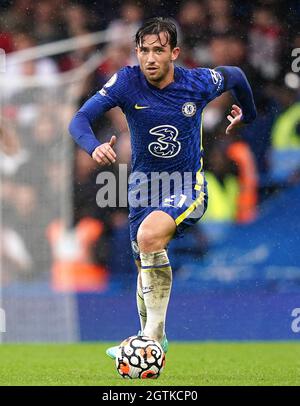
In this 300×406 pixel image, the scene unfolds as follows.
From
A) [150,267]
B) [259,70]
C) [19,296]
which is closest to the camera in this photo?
[150,267]

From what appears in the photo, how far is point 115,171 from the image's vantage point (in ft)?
37.9

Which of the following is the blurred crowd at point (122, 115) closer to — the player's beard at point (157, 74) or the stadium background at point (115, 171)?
the stadium background at point (115, 171)

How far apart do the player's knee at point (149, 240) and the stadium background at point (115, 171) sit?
4.28 meters

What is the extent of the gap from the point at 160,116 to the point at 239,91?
792 mm

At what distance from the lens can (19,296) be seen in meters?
11.0

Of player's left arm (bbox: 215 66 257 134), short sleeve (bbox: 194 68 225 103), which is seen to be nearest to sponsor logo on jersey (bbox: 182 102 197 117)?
short sleeve (bbox: 194 68 225 103)

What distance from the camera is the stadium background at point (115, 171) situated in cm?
1100

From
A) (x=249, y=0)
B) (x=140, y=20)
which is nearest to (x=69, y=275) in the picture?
(x=140, y=20)

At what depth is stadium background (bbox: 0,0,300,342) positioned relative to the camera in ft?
36.1

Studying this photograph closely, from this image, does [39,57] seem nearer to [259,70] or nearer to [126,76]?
[259,70]

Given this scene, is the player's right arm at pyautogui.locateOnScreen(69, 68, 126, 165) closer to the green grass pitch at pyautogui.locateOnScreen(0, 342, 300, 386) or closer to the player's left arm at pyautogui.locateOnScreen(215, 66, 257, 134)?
the player's left arm at pyautogui.locateOnScreen(215, 66, 257, 134)

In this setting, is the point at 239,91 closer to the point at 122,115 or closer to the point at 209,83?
the point at 209,83

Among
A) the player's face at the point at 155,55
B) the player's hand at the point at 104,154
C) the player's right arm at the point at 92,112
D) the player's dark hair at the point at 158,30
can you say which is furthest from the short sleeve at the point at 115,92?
the player's hand at the point at 104,154

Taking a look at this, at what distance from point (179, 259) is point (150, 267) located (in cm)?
448
